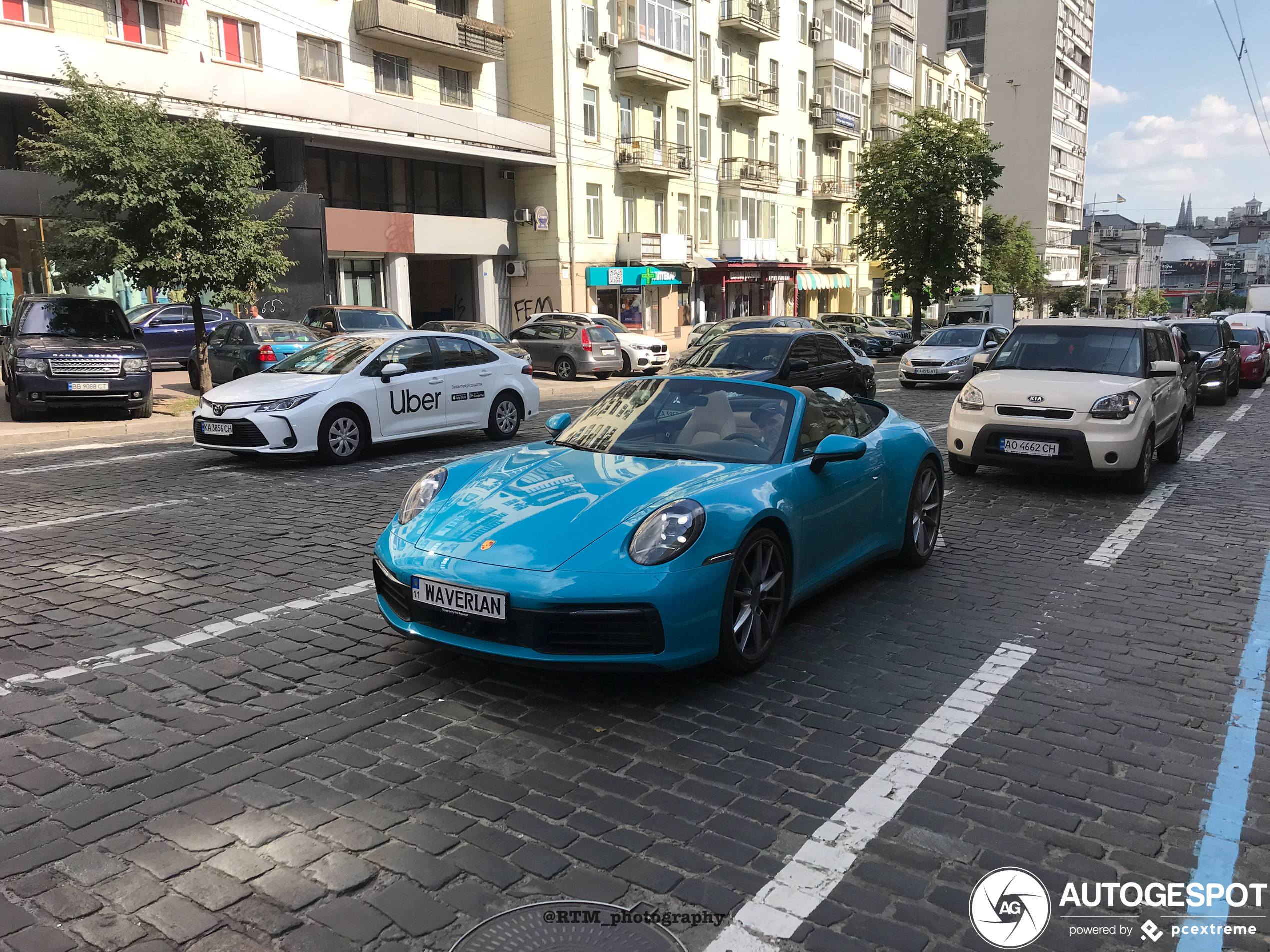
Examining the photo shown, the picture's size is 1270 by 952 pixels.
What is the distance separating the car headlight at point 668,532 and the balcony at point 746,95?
45.3 meters

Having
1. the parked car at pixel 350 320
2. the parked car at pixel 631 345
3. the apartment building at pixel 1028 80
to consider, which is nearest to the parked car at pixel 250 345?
the parked car at pixel 350 320

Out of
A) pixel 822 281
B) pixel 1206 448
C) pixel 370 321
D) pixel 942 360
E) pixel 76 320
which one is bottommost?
pixel 1206 448

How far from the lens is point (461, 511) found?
15.8ft

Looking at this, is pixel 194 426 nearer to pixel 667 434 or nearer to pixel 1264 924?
pixel 667 434

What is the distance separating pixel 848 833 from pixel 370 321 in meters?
19.1

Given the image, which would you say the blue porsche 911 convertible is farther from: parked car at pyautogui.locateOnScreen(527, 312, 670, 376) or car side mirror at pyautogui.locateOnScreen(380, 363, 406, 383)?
parked car at pyautogui.locateOnScreen(527, 312, 670, 376)

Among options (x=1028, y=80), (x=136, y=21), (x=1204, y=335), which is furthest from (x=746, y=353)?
(x=1028, y=80)

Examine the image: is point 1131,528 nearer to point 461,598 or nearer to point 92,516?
point 461,598

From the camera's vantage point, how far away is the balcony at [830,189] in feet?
181

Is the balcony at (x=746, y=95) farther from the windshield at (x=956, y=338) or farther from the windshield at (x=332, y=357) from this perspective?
the windshield at (x=332, y=357)

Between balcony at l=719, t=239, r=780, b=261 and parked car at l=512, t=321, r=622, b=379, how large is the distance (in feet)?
74.7

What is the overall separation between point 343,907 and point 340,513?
19.3 ft

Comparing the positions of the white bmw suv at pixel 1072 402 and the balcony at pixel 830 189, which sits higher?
the balcony at pixel 830 189

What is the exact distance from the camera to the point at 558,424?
248 inches
